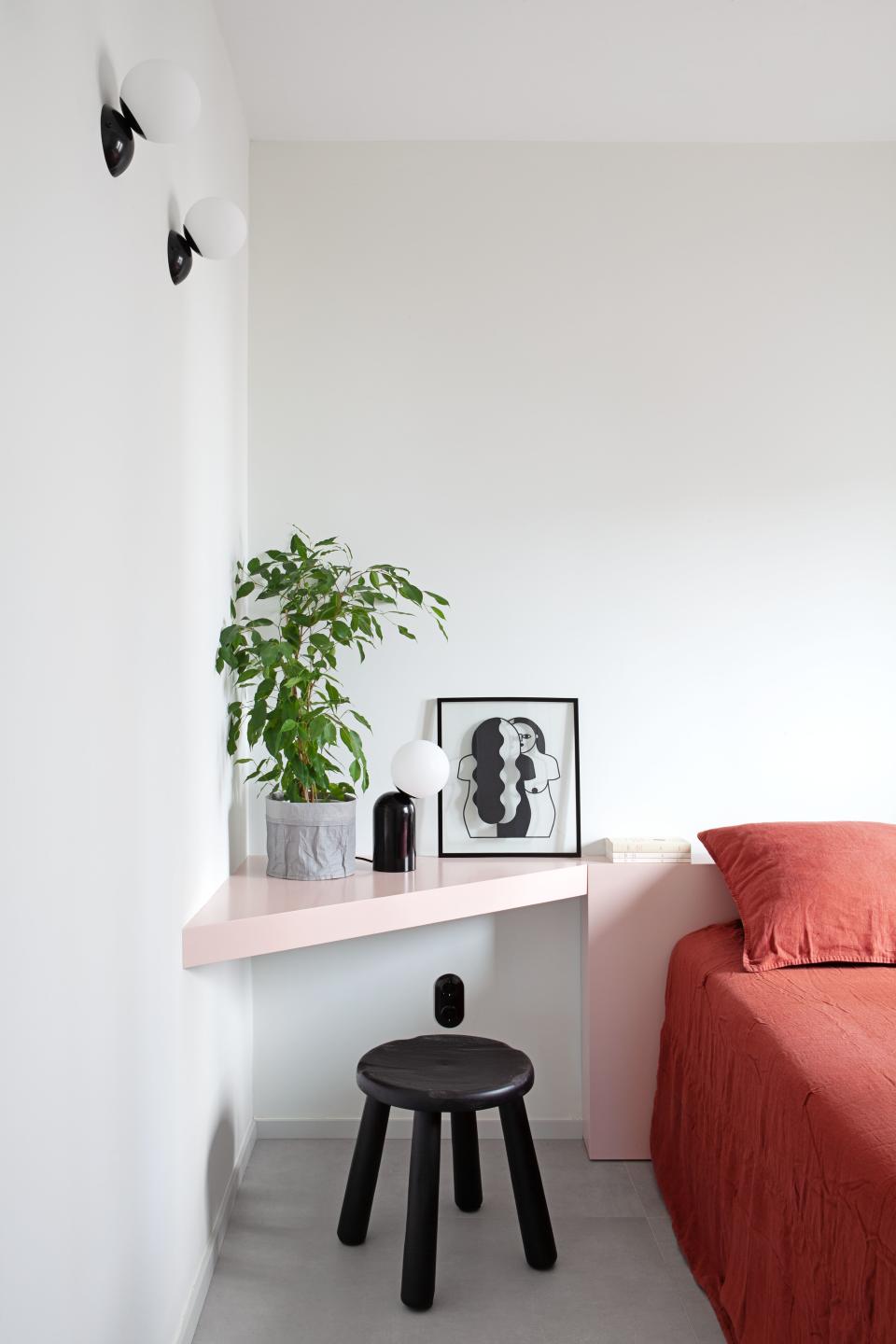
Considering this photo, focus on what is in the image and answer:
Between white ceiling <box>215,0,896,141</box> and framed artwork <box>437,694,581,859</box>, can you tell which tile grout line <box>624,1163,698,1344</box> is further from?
white ceiling <box>215,0,896,141</box>

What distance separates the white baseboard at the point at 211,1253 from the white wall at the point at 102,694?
41 mm

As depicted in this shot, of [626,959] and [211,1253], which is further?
[626,959]

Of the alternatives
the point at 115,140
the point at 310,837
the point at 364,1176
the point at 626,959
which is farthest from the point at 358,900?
the point at 115,140

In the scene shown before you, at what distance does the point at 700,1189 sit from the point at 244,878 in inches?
48.8

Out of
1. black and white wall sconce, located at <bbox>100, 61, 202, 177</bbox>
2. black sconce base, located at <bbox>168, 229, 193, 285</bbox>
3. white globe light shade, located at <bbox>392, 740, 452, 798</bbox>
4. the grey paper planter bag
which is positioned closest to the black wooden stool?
the grey paper planter bag

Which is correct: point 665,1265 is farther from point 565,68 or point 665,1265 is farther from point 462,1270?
point 565,68

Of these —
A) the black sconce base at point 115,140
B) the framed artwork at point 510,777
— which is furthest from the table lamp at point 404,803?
the black sconce base at point 115,140

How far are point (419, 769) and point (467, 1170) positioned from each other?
946mm

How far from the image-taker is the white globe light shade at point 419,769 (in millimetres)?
2602

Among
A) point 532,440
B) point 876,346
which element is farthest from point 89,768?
point 876,346

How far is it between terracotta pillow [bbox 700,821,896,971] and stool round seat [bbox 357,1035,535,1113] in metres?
0.60

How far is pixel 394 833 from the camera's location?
265 centimetres

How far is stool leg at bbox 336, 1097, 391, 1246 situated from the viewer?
2.30 m

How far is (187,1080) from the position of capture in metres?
2.05
